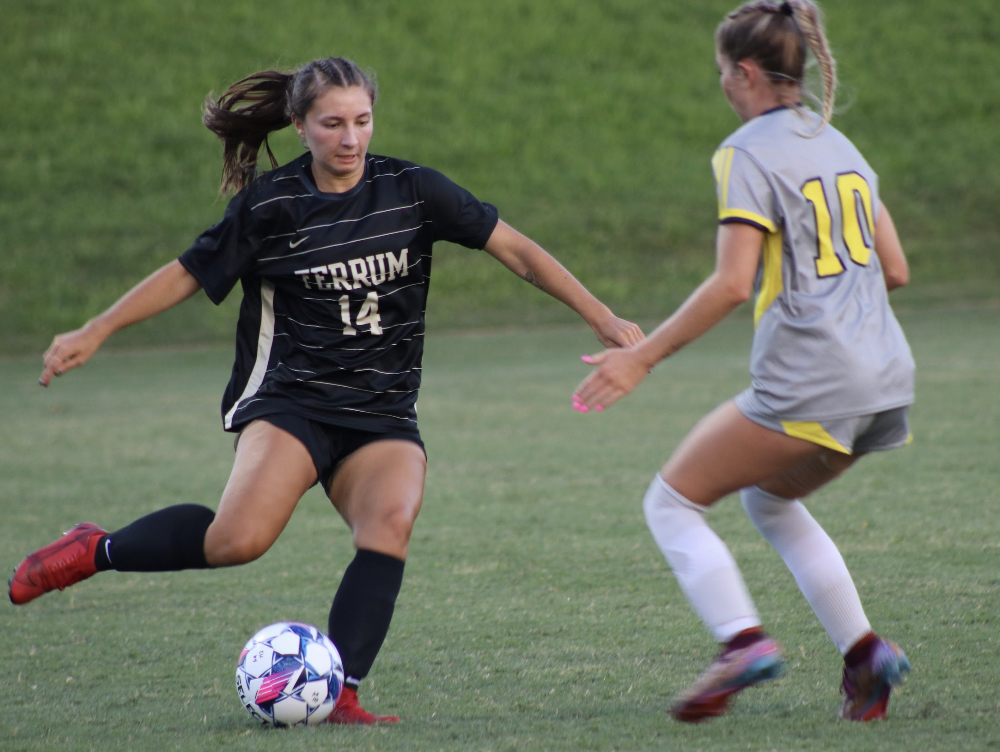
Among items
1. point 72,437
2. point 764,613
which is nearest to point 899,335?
point 764,613

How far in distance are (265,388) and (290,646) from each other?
80 cm

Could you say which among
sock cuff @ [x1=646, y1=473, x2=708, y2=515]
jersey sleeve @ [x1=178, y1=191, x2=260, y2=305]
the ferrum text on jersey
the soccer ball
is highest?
jersey sleeve @ [x1=178, y1=191, x2=260, y2=305]

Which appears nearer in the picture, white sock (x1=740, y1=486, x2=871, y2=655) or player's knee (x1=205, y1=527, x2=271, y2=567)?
white sock (x1=740, y1=486, x2=871, y2=655)

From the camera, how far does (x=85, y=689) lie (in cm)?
394

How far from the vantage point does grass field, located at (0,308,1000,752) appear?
336 centimetres

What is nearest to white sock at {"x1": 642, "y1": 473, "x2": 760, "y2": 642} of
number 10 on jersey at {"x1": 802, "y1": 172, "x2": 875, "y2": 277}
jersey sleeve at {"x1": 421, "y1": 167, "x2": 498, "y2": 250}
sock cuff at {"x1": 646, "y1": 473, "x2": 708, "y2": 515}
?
sock cuff at {"x1": 646, "y1": 473, "x2": 708, "y2": 515}

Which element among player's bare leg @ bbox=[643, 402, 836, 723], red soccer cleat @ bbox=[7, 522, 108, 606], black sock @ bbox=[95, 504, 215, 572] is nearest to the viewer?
player's bare leg @ bbox=[643, 402, 836, 723]

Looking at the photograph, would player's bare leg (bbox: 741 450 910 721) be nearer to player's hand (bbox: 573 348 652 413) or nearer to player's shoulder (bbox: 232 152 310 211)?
player's hand (bbox: 573 348 652 413)

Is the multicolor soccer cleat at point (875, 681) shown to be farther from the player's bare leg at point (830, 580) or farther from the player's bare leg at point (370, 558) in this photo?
the player's bare leg at point (370, 558)

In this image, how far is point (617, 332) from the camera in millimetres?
3768

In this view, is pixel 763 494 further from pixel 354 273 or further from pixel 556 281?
pixel 354 273

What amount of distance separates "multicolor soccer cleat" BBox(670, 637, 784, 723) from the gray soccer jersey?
22.3 inches

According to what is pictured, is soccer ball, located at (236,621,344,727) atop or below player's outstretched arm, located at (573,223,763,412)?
below

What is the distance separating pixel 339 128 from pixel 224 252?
1.64 feet
